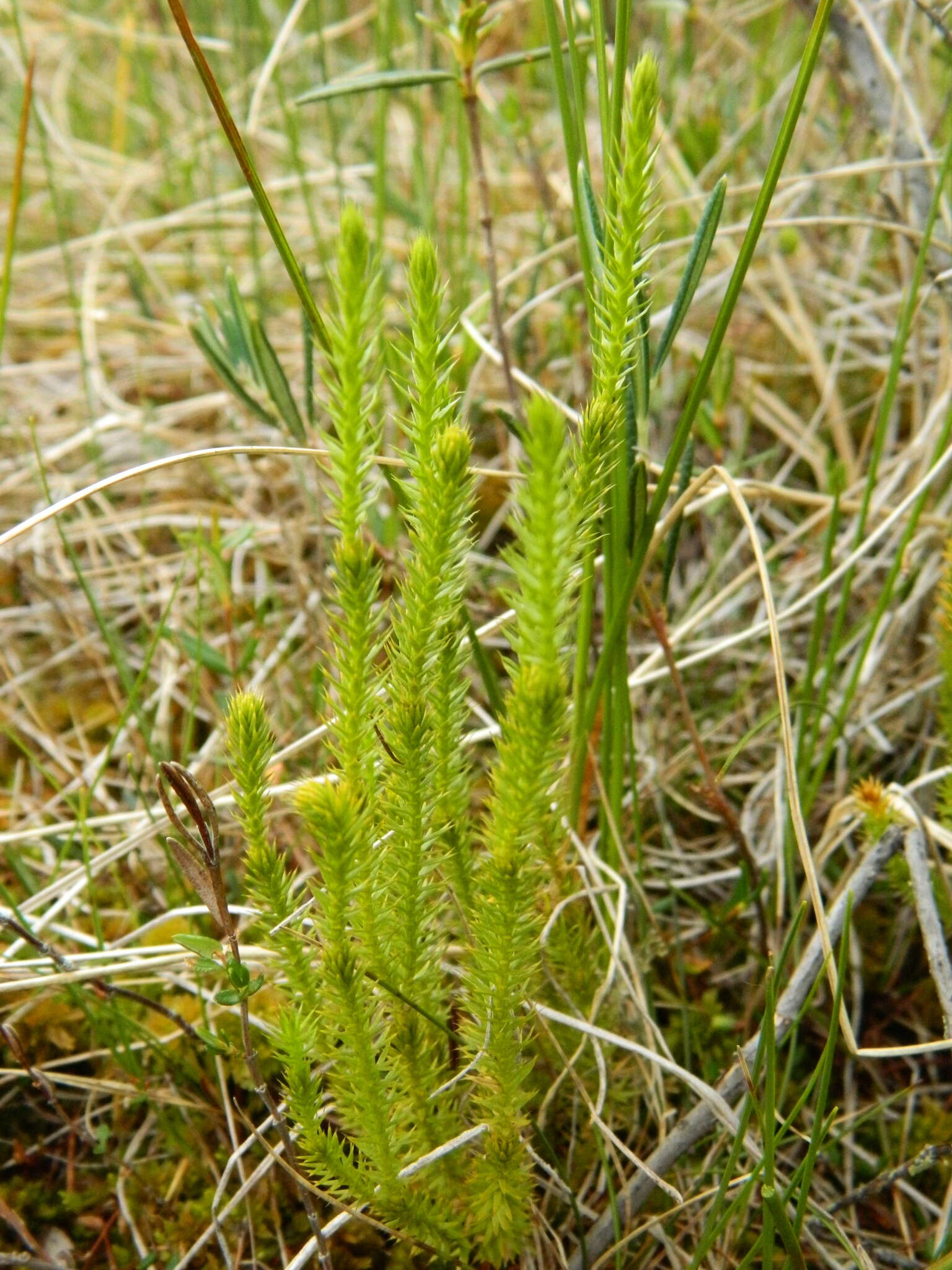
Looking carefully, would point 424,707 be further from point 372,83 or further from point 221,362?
point 372,83

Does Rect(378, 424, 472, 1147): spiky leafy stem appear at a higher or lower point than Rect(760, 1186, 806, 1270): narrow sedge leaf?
higher

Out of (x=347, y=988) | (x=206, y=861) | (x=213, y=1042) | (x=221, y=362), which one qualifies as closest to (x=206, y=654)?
(x=221, y=362)

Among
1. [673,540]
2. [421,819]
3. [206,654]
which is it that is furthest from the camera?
[206,654]

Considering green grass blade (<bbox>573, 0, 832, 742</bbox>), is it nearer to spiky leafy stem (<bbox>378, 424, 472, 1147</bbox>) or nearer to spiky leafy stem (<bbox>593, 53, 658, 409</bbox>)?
spiky leafy stem (<bbox>593, 53, 658, 409</bbox>)

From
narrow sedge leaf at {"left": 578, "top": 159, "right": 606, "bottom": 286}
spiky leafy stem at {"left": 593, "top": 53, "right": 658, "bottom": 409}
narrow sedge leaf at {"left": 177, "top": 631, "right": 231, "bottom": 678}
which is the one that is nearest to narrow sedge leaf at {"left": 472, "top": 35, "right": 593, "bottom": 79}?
narrow sedge leaf at {"left": 578, "top": 159, "right": 606, "bottom": 286}

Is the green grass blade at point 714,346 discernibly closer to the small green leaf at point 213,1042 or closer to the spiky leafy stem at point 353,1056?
the spiky leafy stem at point 353,1056

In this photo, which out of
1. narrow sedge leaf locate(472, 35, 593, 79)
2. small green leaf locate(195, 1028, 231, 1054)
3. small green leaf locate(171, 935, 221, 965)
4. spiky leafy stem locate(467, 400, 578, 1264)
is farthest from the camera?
narrow sedge leaf locate(472, 35, 593, 79)

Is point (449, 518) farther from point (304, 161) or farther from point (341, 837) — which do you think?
point (304, 161)
